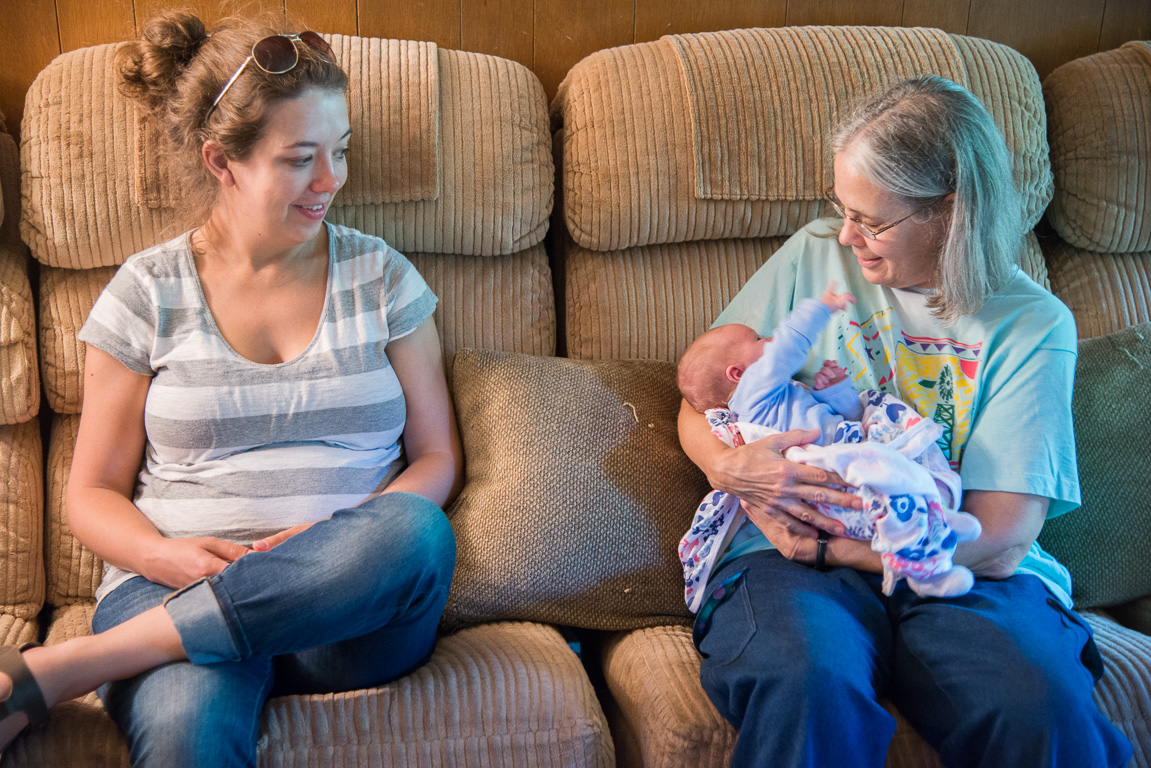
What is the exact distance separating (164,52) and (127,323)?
1.31ft

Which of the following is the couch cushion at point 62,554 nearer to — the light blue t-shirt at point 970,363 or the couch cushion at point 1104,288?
the light blue t-shirt at point 970,363

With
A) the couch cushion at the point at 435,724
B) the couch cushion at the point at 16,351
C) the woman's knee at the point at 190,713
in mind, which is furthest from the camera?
the couch cushion at the point at 16,351

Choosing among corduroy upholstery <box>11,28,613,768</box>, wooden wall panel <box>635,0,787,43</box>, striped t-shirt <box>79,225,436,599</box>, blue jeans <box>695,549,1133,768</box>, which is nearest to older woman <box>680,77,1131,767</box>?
blue jeans <box>695,549,1133,768</box>

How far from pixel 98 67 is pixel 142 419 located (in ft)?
1.97

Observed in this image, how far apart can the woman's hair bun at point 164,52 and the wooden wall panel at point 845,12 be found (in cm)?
118

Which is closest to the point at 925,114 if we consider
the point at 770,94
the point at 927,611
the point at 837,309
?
the point at 837,309

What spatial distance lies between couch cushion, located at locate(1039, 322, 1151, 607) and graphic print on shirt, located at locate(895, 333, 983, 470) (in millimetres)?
321

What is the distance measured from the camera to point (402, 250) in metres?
1.60

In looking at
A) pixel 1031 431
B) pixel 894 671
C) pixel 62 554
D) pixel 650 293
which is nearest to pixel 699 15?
pixel 650 293

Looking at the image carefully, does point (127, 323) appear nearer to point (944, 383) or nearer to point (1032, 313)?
point (944, 383)

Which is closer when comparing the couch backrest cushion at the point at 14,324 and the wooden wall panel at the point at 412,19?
the couch backrest cushion at the point at 14,324

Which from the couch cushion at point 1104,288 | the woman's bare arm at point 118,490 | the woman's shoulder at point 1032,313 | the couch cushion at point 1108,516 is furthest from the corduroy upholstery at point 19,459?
the couch cushion at point 1104,288

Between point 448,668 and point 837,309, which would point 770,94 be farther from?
point 448,668

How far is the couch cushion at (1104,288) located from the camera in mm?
1756
